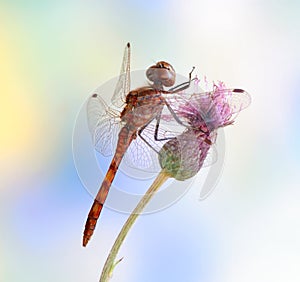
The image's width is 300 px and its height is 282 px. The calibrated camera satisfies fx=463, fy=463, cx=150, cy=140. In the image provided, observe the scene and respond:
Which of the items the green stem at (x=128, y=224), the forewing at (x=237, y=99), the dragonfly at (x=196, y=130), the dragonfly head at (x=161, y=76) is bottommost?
the green stem at (x=128, y=224)

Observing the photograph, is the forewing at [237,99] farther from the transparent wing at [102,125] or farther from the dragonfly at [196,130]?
the transparent wing at [102,125]

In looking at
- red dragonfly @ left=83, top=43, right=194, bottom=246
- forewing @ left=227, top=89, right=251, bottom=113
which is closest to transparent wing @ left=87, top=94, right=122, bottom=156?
red dragonfly @ left=83, top=43, right=194, bottom=246

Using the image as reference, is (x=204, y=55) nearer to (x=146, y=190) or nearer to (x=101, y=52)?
(x=101, y=52)

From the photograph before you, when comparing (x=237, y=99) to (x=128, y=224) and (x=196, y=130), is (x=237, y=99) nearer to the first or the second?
(x=196, y=130)

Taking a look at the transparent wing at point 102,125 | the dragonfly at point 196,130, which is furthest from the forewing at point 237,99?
the transparent wing at point 102,125

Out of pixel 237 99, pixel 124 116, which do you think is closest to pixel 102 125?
pixel 124 116

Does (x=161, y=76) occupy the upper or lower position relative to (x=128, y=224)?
upper

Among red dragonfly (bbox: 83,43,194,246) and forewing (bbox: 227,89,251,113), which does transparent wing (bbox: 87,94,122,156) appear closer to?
red dragonfly (bbox: 83,43,194,246)
